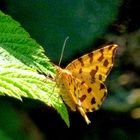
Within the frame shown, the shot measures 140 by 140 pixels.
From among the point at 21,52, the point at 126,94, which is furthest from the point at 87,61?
the point at 126,94

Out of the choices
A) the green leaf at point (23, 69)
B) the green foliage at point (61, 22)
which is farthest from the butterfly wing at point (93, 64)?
the green foliage at point (61, 22)

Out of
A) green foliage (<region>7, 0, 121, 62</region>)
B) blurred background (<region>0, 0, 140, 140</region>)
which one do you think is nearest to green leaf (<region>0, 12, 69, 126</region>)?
blurred background (<region>0, 0, 140, 140</region>)

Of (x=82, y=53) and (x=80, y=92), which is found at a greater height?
(x=80, y=92)

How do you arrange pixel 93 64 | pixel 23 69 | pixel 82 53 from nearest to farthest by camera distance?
pixel 23 69 → pixel 93 64 → pixel 82 53

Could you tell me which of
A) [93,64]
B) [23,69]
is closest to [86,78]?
[93,64]

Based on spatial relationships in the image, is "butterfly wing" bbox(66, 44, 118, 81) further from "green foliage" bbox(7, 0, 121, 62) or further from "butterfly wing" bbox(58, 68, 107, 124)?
"green foliage" bbox(7, 0, 121, 62)

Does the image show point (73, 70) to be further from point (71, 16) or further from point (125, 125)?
point (125, 125)

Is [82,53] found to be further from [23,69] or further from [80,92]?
[23,69]
